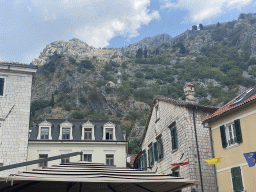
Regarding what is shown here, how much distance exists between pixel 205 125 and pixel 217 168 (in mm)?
3665

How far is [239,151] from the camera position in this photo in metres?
15.2

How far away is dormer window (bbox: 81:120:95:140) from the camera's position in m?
28.4

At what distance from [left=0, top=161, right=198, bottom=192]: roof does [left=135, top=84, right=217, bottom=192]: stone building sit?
38.8 feet

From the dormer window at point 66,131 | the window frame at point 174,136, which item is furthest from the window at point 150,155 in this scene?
the dormer window at point 66,131

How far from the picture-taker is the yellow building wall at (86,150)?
2661 cm

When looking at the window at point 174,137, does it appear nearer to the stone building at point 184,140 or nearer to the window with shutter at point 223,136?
the stone building at point 184,140

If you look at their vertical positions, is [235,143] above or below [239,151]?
above

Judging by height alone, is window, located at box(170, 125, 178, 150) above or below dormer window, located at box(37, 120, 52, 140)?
below

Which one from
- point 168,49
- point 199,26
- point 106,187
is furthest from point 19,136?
point 199,26

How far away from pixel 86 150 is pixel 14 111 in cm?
1049

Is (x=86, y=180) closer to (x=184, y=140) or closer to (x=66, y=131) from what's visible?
(x=184, y=140)

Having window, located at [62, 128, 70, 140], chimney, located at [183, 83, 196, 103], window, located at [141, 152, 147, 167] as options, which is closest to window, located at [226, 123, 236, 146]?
chimney, located at [183, 83, 196, 103]

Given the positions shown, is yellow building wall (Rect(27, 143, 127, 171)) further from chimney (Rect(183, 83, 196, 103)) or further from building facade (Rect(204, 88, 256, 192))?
building facade (Rect(204, 88, 256, 192))

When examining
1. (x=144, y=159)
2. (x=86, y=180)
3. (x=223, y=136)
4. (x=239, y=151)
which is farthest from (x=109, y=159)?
(x=86, y=180)
